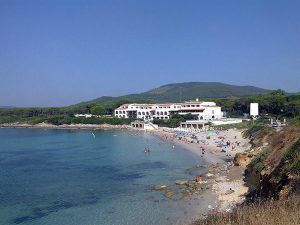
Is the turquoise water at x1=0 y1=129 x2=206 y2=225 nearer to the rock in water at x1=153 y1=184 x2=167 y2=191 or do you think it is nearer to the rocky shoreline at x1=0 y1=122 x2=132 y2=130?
the rock in water at x1=153 y1=184 x2=167 y2=191

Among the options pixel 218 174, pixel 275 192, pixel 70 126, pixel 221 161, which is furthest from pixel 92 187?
pixel 70 126

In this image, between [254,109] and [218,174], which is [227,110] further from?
[218,174]

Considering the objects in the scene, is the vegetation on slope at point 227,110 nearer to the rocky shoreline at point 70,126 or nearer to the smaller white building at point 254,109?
the smaller white building at point 254,109

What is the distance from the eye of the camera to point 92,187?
2798 centimetres

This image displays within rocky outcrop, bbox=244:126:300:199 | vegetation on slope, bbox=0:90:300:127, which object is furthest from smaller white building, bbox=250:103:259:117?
rocky outcrop, bbox=244:126:300:199

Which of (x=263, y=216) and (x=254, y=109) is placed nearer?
(x=263, y=216)

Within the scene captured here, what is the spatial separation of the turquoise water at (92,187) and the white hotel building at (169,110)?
3672 centimetres

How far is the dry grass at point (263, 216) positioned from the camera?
6867 millimetres

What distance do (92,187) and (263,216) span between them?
2206 centimetres

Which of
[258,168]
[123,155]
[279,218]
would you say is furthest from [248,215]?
[123,155]

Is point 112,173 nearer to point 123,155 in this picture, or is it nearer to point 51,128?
point 123,155

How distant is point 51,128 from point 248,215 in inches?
3901

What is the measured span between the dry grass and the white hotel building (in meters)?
77.3

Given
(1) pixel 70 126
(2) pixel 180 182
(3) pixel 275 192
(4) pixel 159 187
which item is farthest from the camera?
(1) pixel 70 126
